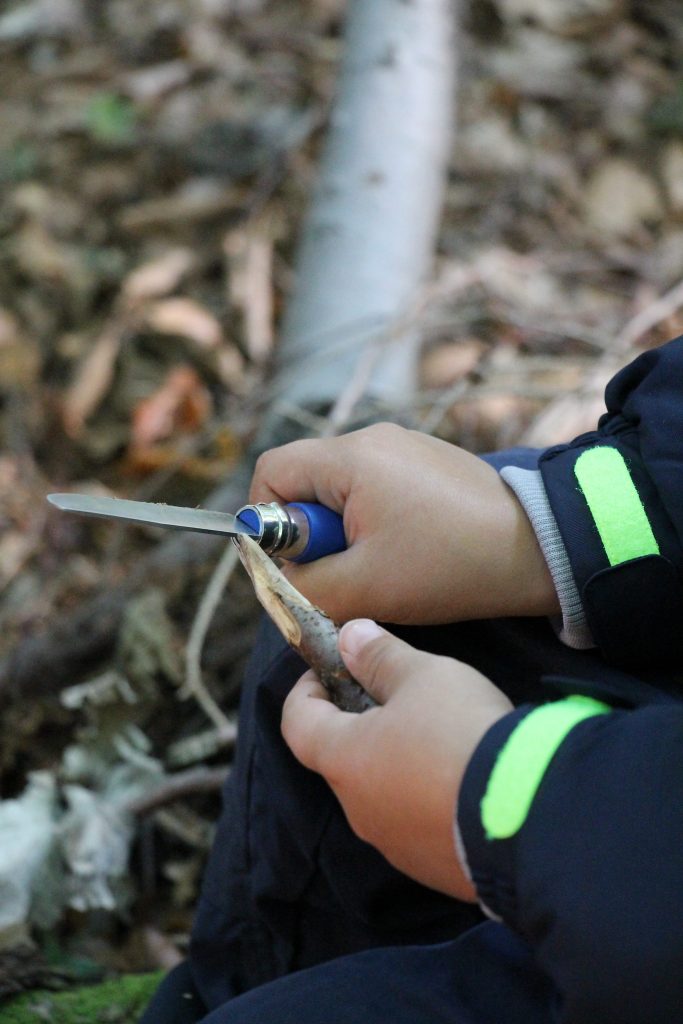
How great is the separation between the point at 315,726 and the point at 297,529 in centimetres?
18

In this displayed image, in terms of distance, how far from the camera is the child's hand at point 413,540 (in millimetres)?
821

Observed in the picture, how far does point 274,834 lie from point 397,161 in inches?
61.1

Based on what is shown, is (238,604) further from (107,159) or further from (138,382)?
(107,159)

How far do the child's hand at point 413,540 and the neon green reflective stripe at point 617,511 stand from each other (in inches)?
2.3

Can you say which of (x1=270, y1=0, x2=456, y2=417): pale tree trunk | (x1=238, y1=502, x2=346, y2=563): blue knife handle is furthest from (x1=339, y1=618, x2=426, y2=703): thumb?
(x1=270, y1=0, x2=456, y2=417): pale tree trunk

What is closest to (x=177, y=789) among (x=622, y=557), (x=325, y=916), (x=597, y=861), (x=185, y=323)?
(x=325, y=916)

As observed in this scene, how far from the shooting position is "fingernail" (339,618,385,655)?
28.0 inches

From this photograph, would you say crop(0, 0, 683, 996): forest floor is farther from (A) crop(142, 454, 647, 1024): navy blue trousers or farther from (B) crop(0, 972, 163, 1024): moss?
(A) crop(142, 454, 647, 1024): navy blue trousers

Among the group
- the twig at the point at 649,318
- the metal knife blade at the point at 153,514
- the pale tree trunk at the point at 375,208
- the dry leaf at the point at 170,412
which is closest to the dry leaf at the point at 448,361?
the pale tree trunk at the point at 375,208

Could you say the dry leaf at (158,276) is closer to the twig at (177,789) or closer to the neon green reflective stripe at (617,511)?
the twig at (177,789)

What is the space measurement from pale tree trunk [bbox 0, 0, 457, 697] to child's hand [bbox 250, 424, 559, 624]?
77 cm

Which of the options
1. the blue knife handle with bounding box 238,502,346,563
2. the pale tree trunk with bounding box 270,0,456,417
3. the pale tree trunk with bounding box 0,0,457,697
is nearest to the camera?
the blue knife handle with bounding box 238,502,346,563

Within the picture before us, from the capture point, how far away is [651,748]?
23.2 inches

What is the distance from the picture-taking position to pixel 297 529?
0.82m
